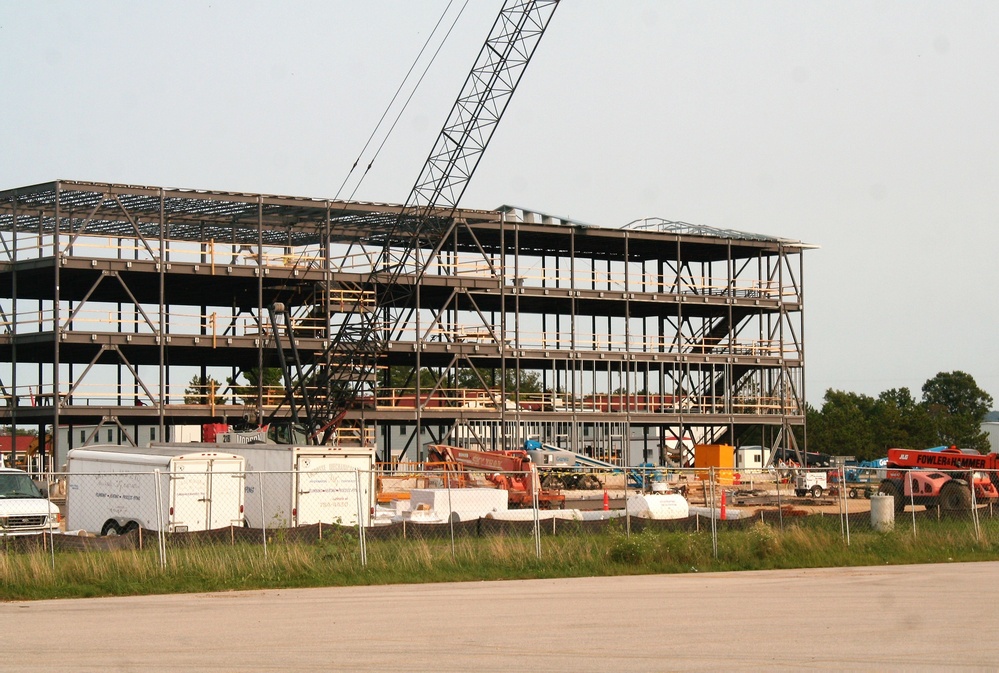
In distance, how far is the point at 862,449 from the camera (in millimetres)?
111000

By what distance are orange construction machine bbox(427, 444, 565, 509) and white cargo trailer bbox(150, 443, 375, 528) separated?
9.97 m

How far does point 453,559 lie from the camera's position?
22.8 m

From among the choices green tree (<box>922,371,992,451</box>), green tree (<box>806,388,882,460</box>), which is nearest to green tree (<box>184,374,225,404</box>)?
→ green tree (<box>806,388,882,460</box>)

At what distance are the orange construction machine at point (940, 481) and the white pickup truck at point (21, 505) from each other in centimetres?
2070

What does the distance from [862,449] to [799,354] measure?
47165mm

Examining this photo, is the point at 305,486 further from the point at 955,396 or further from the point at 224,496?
the point at 955,396

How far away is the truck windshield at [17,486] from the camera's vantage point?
28378 millimetres

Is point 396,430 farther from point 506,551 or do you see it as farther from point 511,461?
point 506,551

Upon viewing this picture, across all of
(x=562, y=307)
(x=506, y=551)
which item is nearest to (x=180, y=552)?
(x=506, y=551)

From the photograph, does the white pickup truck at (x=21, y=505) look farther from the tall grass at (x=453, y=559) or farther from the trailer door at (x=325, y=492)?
the tall grass at (x=453, y=559)

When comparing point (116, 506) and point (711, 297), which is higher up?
point (711, 297)

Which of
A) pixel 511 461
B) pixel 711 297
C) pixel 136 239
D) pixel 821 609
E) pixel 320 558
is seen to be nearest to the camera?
pixel 821 609

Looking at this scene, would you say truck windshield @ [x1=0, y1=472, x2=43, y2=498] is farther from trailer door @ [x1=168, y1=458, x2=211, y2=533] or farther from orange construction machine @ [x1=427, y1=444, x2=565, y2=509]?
orange construction machine @ [x1=427, y1=444, x2=565, y2=509]

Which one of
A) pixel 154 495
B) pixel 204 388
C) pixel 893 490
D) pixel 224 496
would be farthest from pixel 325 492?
pixel 204 388
